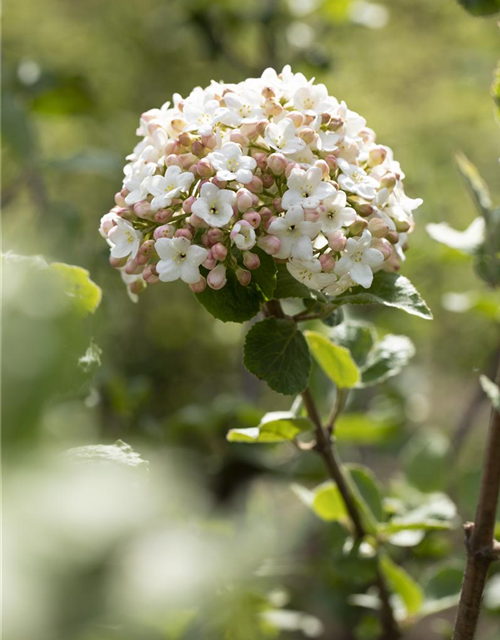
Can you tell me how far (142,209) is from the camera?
713mm

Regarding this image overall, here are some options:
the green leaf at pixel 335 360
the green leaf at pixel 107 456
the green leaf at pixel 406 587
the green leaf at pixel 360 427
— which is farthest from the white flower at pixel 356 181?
the green leaf at pixel 360 427

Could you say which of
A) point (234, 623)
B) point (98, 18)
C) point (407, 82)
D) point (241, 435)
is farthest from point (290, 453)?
point (98, 18)

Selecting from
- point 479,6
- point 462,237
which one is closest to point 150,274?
point 462,237

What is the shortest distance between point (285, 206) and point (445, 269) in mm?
2170

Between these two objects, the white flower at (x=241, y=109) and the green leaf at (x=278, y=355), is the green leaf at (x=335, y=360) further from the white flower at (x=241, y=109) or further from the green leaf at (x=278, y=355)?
the white flower at (x=241, y=109)

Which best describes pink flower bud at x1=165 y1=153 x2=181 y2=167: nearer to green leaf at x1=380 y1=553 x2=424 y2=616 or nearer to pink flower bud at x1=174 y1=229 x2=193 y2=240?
pink flower bud at x1=174 y1=229 x2=193 y2=240

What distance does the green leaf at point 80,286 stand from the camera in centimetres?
74

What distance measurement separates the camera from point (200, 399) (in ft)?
11.0

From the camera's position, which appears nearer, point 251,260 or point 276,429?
point 251,260

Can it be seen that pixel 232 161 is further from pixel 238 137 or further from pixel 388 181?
pixel 388 181

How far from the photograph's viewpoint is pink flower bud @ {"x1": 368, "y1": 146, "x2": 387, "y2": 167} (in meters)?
0.78

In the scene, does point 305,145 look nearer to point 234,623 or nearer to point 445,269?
point 234,623

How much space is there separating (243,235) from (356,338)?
14.0 inches

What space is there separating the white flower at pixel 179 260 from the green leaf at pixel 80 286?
10 centimetres
